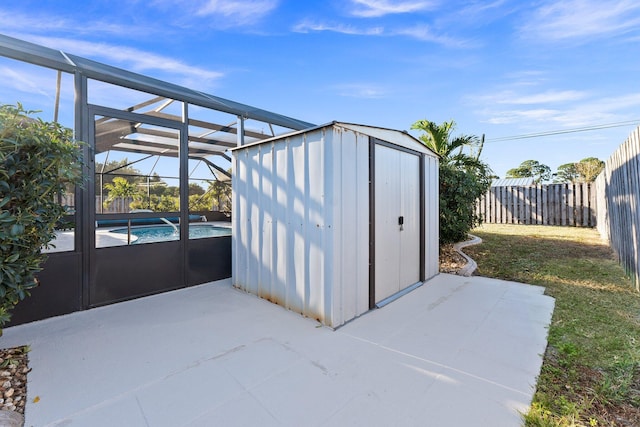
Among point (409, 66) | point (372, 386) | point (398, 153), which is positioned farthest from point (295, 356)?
point (409, 66)

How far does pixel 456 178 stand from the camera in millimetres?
6027

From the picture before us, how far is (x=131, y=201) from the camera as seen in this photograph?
206 inches

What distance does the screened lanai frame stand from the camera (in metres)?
3.06

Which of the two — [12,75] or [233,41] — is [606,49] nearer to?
[233,41]

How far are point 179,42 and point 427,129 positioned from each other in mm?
5752

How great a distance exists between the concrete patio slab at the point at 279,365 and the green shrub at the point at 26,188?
0.73m

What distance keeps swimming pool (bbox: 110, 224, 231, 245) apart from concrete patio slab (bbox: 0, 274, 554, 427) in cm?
88

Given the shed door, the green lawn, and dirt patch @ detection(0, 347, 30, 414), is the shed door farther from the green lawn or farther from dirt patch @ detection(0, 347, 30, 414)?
dirt patch @ detection(0, 347, 30, 414)

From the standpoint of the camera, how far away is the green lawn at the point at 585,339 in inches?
65.9

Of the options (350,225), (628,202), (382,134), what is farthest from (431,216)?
(628,202)

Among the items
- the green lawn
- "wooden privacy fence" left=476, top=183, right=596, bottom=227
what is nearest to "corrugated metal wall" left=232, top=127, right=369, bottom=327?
the green lawn

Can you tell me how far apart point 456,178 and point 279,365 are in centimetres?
538

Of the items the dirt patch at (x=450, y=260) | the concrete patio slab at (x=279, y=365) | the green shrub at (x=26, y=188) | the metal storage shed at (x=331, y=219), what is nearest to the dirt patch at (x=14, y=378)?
the concrete patio slab at (x=279, y=365)

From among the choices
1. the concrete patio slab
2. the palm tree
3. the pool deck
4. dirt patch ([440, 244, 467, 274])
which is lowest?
the concrete patio slab
